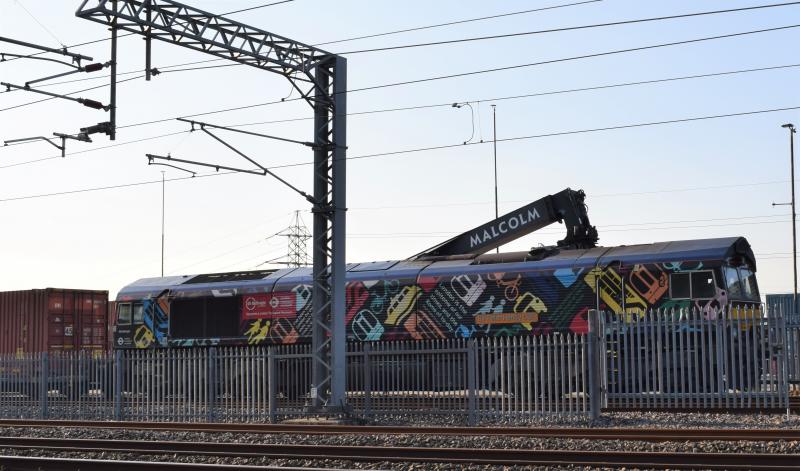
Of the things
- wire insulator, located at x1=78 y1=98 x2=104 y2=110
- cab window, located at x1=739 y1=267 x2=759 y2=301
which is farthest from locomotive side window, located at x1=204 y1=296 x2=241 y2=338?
cab window, located at x1=739 y1=267 x2=759 y2=301

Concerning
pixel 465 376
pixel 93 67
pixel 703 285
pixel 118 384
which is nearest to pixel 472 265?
pixel 465 376

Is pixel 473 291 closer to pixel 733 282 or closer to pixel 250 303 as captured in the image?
pixel 733 282

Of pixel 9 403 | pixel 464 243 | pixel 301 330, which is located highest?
pixel 464 243

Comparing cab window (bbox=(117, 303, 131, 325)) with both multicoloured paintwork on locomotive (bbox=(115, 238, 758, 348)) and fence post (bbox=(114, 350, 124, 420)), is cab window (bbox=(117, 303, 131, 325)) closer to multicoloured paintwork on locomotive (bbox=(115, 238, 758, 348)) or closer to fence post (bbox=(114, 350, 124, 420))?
multicoloured paintwork on locomotive (bbox=(115, 238, 758, 348))

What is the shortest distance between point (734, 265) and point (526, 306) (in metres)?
4.68

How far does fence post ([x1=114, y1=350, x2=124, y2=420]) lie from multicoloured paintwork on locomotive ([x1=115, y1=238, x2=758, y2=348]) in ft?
12.7

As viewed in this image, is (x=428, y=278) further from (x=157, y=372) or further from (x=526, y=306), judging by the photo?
(x=157, y=372)

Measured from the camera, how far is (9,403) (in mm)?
28281

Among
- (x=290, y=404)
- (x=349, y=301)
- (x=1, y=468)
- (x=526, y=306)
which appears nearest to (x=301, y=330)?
(x=349, y=301)

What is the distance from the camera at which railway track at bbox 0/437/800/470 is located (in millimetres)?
12812

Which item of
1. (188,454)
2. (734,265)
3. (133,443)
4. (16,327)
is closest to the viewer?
(188,454)

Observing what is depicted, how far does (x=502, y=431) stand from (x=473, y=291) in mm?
8101

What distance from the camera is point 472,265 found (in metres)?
26.2

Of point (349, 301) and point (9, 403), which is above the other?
point (349, 301)
